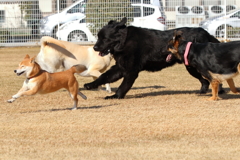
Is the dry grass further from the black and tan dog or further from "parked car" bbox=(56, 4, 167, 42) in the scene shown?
"parked car" bbox=(56, 4, 167, 42)

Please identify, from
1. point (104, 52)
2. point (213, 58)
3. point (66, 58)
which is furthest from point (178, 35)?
point (66, 58)

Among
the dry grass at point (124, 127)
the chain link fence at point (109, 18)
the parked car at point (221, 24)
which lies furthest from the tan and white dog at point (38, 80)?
the parked car at point (221, 24)

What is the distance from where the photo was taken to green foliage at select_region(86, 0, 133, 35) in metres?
17.3

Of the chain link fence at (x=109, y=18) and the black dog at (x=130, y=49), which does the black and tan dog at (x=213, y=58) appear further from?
the chain link fence at (x=109, y=18)

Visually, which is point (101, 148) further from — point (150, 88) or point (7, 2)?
point (7, 2)

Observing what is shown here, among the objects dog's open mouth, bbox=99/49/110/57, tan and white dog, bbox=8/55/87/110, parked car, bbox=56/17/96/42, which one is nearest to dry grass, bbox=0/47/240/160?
tan and white dog, bbox=8/55/87/110

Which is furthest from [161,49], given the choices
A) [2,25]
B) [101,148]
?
[2,25]

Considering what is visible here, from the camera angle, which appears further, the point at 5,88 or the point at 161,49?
the point at 5,88

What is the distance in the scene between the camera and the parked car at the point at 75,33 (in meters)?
17.3

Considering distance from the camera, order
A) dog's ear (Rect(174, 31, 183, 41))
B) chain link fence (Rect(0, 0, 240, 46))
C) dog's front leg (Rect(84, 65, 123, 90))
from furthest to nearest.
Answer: chain link fence (Rect(0, 0, 240, 46)) → dog's front leg (Rect(84, 65, 123, 90)) → dog's ear (Rect(174, 31, 183, 41))

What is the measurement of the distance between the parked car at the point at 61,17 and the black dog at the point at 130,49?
9445 millimetres

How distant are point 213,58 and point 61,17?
11.3 meters

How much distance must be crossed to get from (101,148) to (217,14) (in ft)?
44.5

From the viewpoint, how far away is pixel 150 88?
951 cm
